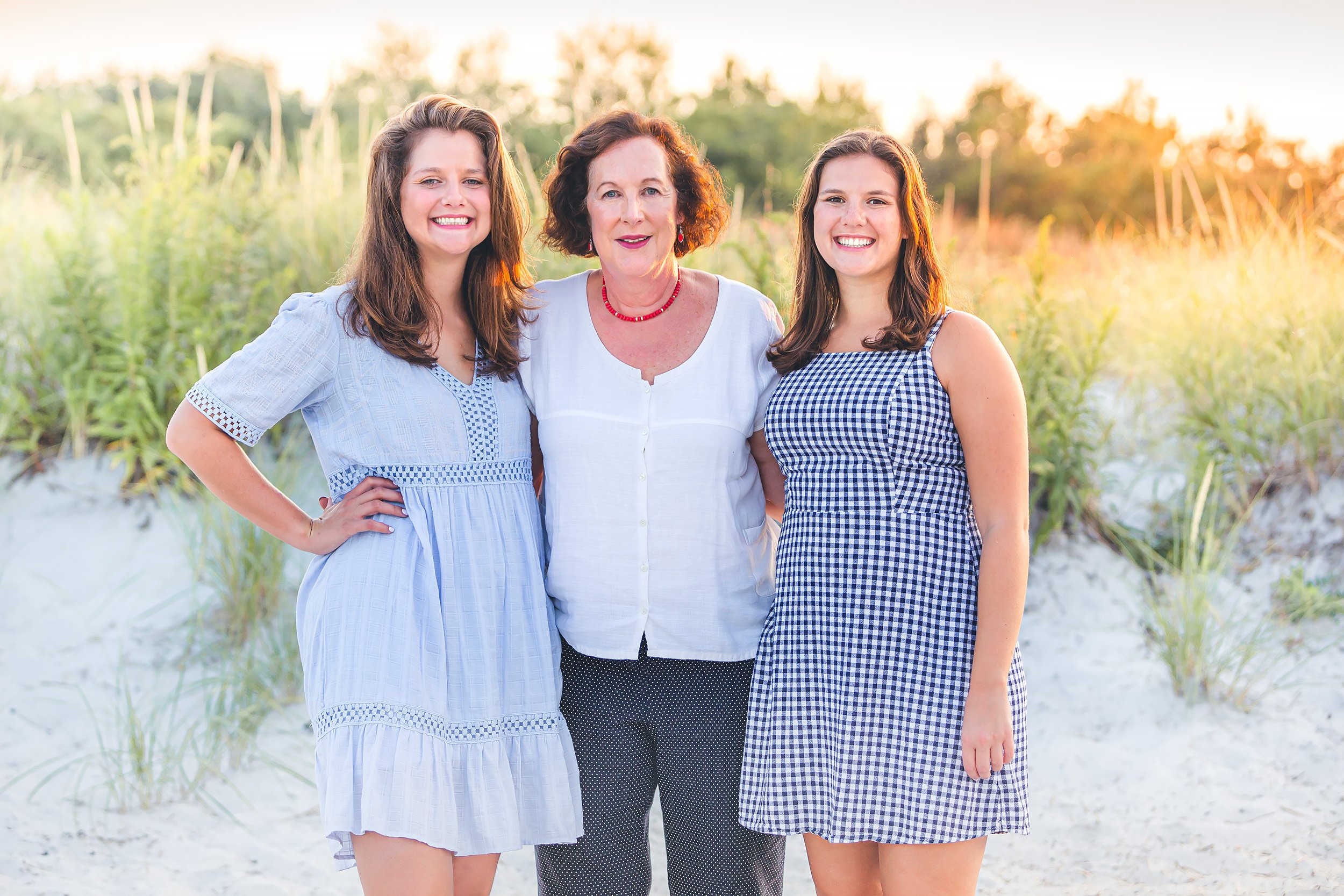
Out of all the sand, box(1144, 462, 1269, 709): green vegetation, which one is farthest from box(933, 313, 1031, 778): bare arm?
box(1144, 462, 1269, 709): green vegetation

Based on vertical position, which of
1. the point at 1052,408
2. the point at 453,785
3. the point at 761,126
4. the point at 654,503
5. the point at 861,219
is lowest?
the point at 453,785

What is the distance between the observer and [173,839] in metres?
3.57

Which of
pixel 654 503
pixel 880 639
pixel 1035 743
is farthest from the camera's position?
pixel 1035 743

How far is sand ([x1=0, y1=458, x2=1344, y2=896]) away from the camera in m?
3.45

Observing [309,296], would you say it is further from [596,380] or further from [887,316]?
[887,316]

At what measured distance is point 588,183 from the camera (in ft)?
9.07

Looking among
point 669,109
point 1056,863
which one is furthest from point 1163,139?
point 1056,863

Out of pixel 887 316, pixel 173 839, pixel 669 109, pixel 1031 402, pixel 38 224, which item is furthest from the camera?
pixel 669 109

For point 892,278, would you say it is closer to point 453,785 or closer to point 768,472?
point 768,472

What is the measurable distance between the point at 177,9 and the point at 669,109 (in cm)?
996

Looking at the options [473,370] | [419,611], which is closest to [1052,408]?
[473,370]

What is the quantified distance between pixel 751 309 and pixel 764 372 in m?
0.19

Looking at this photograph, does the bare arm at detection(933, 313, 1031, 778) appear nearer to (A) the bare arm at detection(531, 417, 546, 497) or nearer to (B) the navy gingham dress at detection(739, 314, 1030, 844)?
(B) the navy gingham dress at detection(739, 314, 1030, 844)

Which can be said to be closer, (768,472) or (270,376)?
(270,376)
